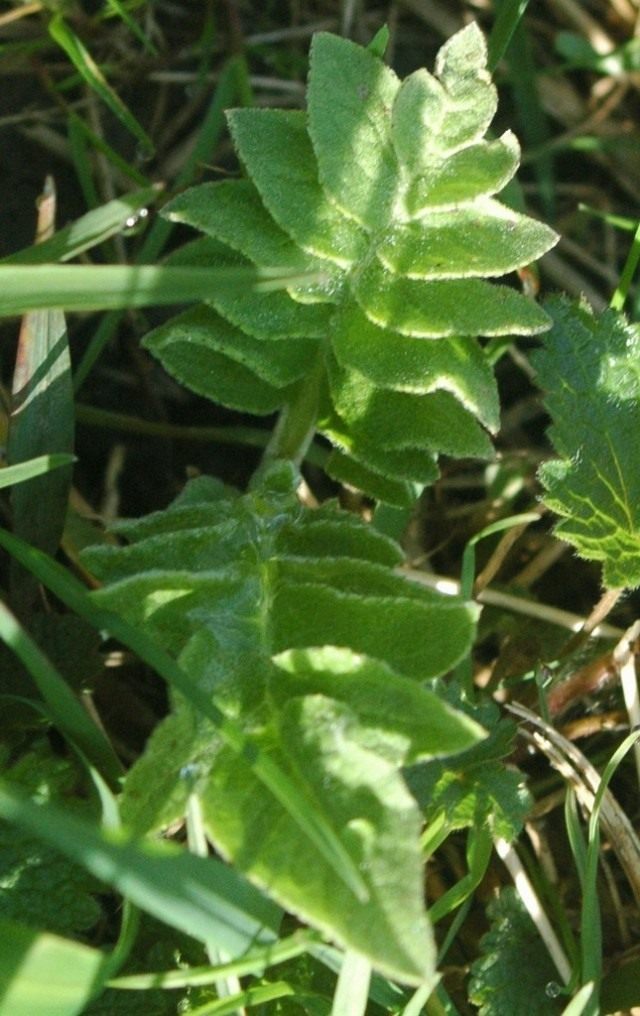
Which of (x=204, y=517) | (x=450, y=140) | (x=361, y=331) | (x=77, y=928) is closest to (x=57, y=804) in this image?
(x=77, y=928)

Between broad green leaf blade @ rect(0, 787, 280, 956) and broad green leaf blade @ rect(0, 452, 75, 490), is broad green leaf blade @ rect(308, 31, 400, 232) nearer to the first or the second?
broad green leaf blade @ rect(0, 452, 75, 490)

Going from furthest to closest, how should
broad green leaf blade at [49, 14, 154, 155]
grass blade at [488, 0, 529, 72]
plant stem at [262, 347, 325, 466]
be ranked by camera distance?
broad green leaf blade at [49, 14, 154, 155], grass blade at [488, 0, 529, 72], plant stem at [262, 347, 325, 466]

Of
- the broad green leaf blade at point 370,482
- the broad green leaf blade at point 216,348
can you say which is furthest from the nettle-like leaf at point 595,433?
the broad green leaf blade at point 216,348

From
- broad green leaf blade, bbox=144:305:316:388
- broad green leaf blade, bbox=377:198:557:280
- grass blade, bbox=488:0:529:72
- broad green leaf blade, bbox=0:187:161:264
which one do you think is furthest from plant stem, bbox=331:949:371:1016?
grass blade, bbox=488:0:529:72

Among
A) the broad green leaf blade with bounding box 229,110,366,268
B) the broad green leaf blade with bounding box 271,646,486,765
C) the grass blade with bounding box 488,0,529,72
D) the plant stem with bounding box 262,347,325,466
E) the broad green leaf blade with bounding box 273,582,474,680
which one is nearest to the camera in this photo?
the broad green leaf blade with bounding box 271,646,486,765

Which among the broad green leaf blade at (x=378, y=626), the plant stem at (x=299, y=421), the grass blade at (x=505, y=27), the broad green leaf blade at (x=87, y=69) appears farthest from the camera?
the broad green leaf blade at (x=87, y=69)

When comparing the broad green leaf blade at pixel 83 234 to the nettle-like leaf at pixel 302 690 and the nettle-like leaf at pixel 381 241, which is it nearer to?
the nettle-like leaf at pixel 381 241

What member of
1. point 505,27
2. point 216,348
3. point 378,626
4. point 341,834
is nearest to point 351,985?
point 341,834
